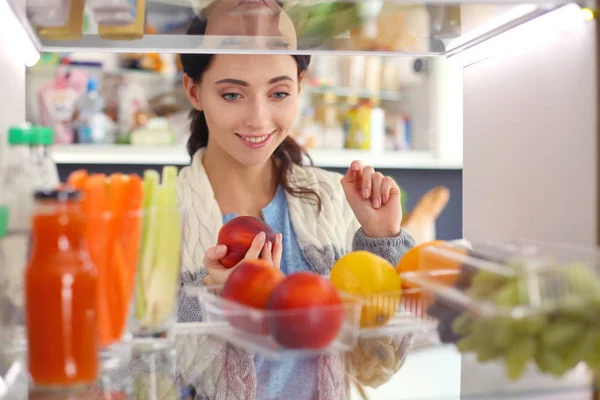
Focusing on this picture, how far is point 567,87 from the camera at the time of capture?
1003 millimetres

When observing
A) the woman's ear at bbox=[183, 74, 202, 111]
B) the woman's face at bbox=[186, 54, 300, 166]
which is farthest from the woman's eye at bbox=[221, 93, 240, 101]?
the woman's ear at bbox=[183, 74, 202, 111]

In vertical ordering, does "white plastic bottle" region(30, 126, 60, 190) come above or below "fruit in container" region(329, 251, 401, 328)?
above

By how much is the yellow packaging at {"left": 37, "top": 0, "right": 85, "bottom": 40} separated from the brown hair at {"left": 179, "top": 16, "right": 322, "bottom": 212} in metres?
0.75

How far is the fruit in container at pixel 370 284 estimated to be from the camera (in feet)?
3.03

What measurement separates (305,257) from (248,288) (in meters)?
1.03

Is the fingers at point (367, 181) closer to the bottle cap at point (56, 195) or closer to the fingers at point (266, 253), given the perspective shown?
the fingers at point (266, 253)

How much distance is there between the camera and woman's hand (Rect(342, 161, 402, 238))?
4.88 ft

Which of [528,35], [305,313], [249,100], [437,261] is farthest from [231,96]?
[305,313]

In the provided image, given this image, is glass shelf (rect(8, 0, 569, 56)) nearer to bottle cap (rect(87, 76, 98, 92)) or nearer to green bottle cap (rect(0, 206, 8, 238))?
green bottle cap (rect(0, 206, 8, 238))

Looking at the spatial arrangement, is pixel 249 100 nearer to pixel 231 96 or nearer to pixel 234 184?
pixel 231 96

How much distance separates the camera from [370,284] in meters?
0.96

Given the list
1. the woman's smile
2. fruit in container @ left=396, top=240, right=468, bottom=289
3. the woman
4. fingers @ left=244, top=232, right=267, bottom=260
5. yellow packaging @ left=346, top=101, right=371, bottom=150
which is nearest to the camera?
fruit in container @ left=396, top=240, right=468, bottom=289

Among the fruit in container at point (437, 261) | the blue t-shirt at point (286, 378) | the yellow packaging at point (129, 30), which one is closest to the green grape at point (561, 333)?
the fruit in container at point (437, 261)

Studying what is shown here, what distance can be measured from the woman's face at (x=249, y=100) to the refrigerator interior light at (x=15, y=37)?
62 centimetres
